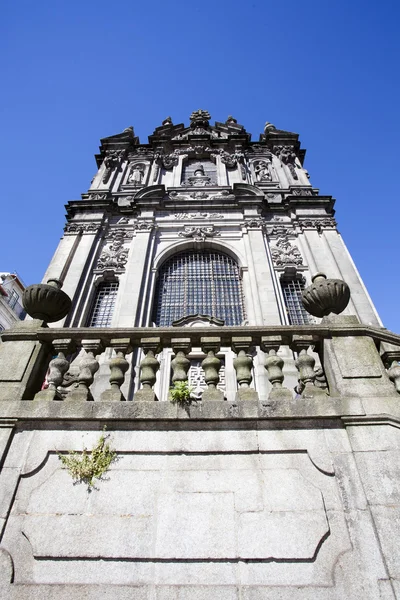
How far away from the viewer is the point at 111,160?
19.5m

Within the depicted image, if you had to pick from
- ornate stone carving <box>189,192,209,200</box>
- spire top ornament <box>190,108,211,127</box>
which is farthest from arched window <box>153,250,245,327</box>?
spire top ornament <box>190,108,211,127</box>

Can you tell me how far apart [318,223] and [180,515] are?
1337cm

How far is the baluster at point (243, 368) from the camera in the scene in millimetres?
4062

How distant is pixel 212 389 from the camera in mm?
4109

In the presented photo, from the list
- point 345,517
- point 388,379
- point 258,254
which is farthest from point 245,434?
point 258,254

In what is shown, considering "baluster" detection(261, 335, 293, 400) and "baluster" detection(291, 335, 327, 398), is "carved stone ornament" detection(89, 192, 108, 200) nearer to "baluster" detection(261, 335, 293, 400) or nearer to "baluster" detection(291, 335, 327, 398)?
"baluster" detection(261, 335, 293, 400)

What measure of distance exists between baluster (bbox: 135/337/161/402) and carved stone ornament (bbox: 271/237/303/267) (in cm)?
960

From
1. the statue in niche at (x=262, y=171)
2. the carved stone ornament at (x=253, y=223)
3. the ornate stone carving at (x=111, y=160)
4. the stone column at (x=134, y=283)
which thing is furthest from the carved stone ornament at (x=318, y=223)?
the ornate stone carving at (x=111, y=160)

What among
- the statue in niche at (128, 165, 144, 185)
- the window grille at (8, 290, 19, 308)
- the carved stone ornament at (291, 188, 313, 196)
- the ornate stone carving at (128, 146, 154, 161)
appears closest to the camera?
the carved stone ornament at (291, 188, 313, 196)

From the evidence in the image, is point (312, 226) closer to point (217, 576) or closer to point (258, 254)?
point (258, 254)

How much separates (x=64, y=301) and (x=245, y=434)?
324 cm

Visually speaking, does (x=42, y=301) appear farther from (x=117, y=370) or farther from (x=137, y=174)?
(x=137, y=174)

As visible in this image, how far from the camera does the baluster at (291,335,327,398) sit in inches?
161

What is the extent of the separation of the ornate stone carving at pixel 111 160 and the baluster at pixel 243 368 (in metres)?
16.1
